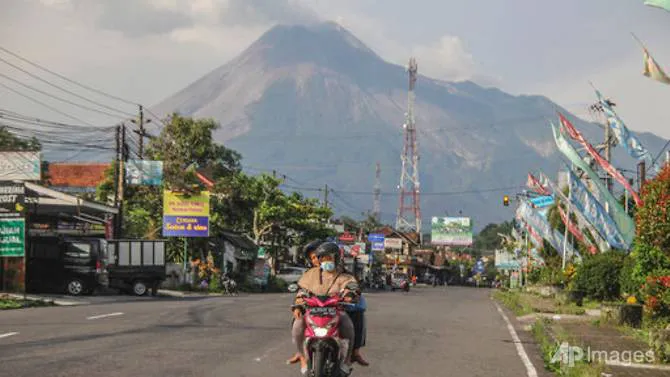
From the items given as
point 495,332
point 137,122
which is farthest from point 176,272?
point 495,332

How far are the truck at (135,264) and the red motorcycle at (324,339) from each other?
27.2 m

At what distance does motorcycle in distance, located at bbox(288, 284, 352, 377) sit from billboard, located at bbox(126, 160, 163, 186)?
3740 centimetres

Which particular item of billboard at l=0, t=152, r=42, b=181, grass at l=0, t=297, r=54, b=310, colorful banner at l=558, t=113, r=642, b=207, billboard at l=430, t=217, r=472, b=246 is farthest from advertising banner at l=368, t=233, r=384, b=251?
grass at l=0, t=297, r=54, b=310

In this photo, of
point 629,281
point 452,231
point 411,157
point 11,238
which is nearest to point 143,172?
point 11,238

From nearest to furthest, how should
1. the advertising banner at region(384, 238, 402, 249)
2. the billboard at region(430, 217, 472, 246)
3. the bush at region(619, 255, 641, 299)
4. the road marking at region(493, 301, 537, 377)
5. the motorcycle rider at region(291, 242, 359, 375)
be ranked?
the motorcycle rider at region(291, 242, 359, 375) < the road marking at region(493, 301, 537, 377) < the bush at region(619, 255, 641, 299) < the advertising banner at region(384, 238, 402, 249) < the billboard at region(430, 217, 472, 246)

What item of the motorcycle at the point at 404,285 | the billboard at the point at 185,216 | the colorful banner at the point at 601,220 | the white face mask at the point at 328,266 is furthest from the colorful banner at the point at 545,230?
the white face mask at the point at 328,266

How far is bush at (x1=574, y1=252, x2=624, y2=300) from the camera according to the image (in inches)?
1262

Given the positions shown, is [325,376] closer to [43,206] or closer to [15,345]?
[15,345]

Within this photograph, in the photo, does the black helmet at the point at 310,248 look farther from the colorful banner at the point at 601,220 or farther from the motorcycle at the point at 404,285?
the motorcycle at the point at 404,285

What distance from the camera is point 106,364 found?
36.4 ft

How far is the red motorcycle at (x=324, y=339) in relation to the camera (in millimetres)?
9039

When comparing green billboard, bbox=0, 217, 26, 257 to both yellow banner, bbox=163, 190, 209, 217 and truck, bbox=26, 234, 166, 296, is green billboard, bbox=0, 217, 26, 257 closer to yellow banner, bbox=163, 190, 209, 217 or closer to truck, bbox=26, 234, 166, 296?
truck, bbox=26, 234, 166, 296

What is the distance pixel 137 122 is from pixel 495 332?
28670mm

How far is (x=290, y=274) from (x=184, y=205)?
647 inches
